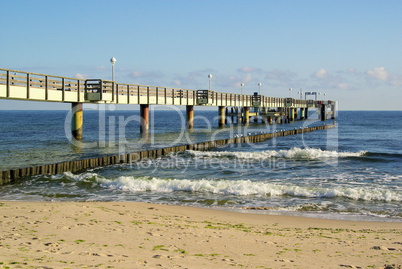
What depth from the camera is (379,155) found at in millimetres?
26906

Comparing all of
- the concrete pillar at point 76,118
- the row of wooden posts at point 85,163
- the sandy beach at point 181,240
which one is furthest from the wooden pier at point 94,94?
the sandy beach at point 181,240

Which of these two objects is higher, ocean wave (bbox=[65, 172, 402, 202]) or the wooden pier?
the wooden pier

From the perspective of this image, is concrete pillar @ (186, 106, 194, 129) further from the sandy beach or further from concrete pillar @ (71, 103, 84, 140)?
the sandy beach

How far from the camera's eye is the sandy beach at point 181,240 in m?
6.01

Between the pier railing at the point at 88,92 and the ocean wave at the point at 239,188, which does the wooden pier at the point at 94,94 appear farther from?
the ocean wave at the point at 239,188

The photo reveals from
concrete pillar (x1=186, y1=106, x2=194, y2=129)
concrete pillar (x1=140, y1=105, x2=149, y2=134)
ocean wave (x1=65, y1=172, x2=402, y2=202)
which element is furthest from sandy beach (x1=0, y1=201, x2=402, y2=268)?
concrete pillar (x1=186, y1=106, x2=194, y2=129)

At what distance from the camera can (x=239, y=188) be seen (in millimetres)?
15109

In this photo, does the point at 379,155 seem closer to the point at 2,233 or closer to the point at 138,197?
the point at 138,197

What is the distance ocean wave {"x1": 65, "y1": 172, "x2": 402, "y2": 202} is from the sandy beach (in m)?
3.62

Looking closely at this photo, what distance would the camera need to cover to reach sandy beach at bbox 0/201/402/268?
6008 mm

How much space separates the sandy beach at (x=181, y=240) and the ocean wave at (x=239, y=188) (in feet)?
11.9

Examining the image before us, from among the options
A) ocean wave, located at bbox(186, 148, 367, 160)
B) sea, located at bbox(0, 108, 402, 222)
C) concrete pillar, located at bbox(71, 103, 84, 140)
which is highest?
concrete pillar, located at bbox(71, 103, 84, 140)

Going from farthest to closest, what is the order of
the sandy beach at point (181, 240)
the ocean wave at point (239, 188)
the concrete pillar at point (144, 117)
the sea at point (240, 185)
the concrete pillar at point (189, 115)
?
the concrete pillar at point (189, 115) → the concrete pillar at point (144, 117) → the ocean wave at point (239, 188) → the sea at point (240, 185) → the sandy beach at point (181, 240)

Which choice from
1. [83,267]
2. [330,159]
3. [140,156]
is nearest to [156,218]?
[83,267]
